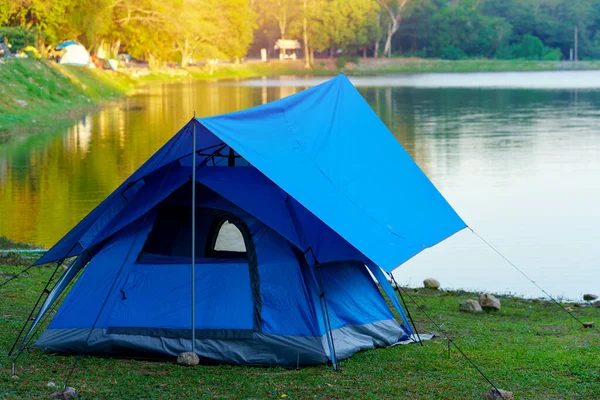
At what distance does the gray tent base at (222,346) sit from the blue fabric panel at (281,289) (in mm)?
96

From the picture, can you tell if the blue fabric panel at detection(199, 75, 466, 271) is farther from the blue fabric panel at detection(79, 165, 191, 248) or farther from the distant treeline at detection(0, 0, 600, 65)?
the distant treeline at detection(0, 0, 600, 65)

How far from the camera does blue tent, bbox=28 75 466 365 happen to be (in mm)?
7324

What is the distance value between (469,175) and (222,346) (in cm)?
1612

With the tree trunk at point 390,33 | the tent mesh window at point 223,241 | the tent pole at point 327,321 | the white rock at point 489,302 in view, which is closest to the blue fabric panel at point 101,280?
the tent mesh window at point 223,241

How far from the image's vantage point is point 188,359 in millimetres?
7160

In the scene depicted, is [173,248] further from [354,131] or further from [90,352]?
[354,131]

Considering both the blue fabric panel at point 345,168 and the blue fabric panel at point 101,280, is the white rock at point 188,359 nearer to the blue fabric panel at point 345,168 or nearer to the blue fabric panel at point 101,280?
the blue fabric panel at point 101,280

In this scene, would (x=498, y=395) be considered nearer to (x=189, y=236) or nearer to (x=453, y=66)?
(x=189, y=236)

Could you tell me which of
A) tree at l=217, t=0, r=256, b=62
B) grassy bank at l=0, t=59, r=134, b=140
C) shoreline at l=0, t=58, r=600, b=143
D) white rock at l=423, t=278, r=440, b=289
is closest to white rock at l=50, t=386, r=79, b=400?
white rock at l=423, t=278, r=440, b=289

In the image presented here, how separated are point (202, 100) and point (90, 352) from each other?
4236cm

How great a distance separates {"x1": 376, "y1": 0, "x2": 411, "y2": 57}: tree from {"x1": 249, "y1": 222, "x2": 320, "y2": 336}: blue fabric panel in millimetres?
106566

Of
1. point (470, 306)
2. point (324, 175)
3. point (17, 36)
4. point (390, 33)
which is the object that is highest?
point (390, 33)

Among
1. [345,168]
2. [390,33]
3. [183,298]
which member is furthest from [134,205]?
[390,33]

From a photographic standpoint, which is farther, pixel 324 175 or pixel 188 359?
pixel 324 175
